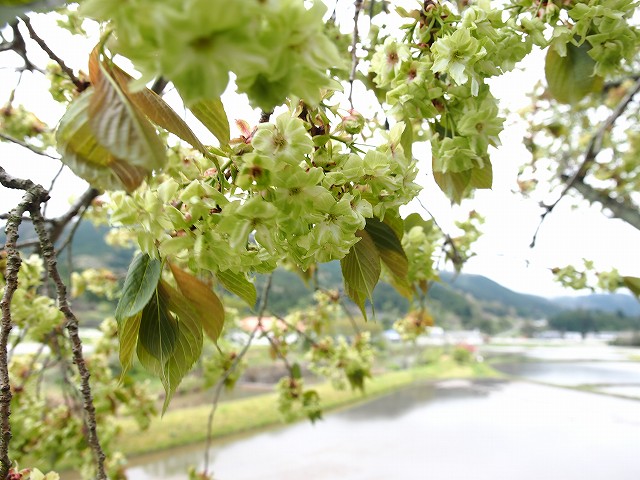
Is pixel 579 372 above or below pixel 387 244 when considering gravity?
below

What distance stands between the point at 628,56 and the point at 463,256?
1.47ft

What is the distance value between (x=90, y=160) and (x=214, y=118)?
9 cm

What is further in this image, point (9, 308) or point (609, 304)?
point (609, 304)

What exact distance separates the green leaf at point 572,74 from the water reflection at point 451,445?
130cm

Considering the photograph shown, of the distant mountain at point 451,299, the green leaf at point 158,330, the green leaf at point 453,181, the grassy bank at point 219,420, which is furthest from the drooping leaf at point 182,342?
the distant mountain at point 451,299

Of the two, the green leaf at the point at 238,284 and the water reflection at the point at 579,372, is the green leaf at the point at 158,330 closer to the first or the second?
the green leaf at the point at 238,284

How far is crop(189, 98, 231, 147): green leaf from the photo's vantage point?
0.85ft

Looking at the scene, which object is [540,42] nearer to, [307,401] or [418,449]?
[307,401]

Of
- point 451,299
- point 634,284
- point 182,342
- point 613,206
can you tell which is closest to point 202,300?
point 182,342

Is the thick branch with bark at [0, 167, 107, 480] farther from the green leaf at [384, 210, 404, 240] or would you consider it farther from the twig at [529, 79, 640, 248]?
the twig at [529, 79, 640, 248]

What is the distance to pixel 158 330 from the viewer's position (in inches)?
11.8

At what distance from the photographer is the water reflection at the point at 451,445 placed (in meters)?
1.41

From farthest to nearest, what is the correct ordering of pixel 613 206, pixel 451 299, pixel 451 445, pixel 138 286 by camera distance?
pixel 451 299 → pixel 451 445 → pixel 613 206 → pixel 138 286

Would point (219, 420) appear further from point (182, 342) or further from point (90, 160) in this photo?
point (90, 160)
